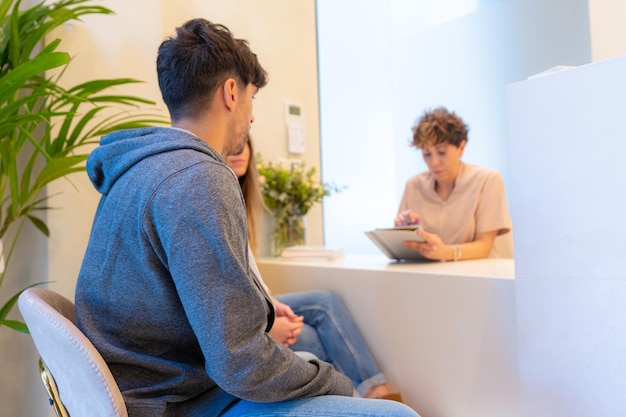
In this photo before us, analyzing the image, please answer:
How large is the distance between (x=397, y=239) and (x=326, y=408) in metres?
1.11

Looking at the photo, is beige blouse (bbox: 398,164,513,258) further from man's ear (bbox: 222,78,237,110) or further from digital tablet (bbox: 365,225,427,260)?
man's ear (bbox: 222,78,237,110)

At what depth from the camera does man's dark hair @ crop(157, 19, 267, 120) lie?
4.03 ft

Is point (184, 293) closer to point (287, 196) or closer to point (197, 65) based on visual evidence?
point (197, 65)

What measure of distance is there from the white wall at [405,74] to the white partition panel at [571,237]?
6.93 feet

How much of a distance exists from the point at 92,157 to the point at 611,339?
120cm

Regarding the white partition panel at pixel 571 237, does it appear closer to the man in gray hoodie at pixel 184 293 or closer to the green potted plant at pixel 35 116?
the man in gray hoodie at pixel 184 293

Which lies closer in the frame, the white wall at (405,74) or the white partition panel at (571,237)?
the white partition panel at (571,237)

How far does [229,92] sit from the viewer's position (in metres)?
1.25

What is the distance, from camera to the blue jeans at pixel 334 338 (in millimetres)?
2002

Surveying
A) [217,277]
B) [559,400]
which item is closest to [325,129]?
[559,400]

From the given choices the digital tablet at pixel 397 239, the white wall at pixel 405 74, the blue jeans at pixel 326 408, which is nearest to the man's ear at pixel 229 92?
the blue jeans at pixel 326 408

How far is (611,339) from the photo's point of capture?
1259 mm

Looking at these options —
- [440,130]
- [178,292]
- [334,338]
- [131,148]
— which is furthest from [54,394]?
[440,130]

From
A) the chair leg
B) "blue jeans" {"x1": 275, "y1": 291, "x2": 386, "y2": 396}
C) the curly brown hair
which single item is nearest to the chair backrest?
the chair leg
